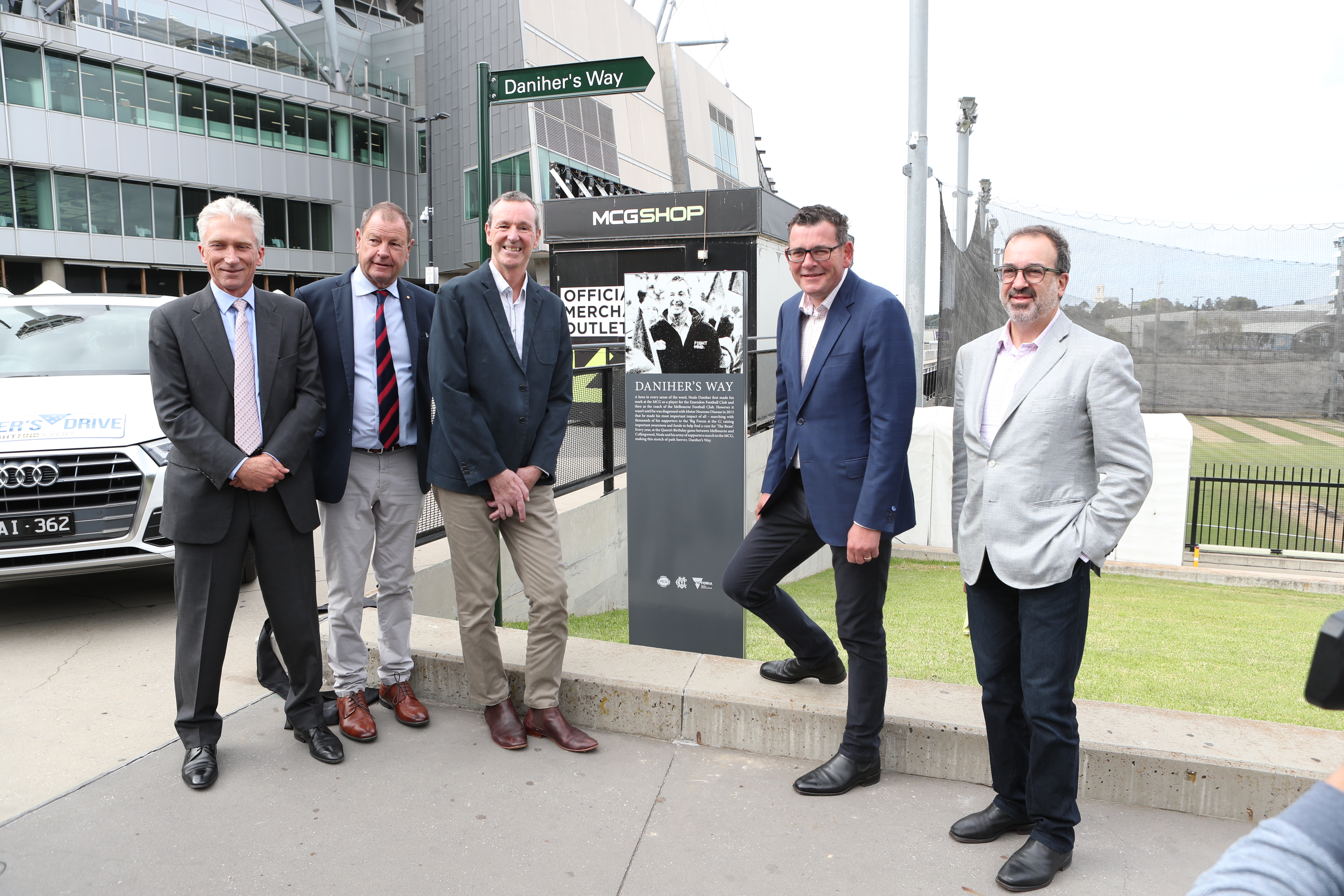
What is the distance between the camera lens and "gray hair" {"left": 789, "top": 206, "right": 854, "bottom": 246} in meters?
3.34

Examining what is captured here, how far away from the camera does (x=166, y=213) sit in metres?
32.0

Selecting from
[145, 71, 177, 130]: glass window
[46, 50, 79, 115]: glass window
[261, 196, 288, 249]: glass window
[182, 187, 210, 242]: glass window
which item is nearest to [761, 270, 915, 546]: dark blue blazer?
[46, 50, 79, 115]: glass window

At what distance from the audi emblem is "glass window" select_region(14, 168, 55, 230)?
2892cm

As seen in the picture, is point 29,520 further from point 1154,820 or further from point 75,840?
point 1154,820

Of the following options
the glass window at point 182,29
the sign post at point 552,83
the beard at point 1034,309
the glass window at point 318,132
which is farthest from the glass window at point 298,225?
the beard at point 1034,309

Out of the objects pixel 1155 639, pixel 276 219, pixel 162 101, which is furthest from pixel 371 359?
pixel 276 219

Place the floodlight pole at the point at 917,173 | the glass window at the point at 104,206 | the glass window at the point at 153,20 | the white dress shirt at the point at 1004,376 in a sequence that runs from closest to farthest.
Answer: the white dress shirt at the point at 1004,376
the floodlight pole at the point at 917,173
the glass window at the point at 104,206
the glass window at the point at 153,20

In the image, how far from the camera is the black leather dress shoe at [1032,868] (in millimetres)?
2680

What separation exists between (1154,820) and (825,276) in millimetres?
2280

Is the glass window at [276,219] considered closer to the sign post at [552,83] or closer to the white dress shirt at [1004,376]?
the sign post at [552,83]

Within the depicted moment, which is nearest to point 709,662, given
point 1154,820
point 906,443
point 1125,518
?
point 906,443

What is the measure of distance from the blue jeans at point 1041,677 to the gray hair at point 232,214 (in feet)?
10.1

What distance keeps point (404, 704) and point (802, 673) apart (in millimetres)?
1781

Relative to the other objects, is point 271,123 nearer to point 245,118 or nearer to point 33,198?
point 245,118
